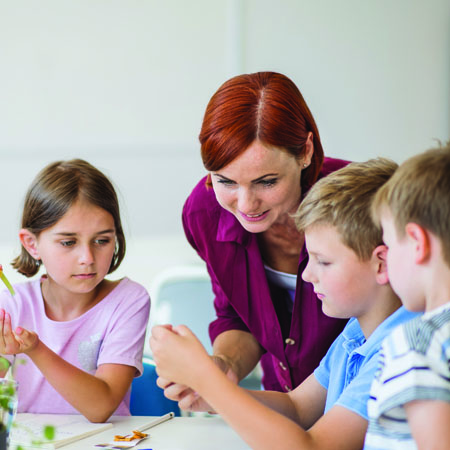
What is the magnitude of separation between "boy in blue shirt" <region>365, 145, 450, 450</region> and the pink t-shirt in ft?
2.81

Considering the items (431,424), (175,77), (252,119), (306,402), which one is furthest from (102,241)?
(175,77)

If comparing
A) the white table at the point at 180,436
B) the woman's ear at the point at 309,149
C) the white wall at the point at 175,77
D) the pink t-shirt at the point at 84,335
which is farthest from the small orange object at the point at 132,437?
the white wall at the point at 175,77

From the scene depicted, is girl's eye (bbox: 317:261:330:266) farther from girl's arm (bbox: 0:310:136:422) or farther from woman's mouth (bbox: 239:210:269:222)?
girl's arm (bbox: 0:310:136:422)

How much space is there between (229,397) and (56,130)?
2365 mm

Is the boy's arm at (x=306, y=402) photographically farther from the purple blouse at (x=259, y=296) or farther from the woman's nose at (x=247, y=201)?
the woman's nose at (x=247, y=201)

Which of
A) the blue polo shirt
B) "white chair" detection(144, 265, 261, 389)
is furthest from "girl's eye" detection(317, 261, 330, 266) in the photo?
"white chair" detection(144, 265, 261, 389)

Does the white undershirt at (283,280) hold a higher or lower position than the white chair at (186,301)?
higher

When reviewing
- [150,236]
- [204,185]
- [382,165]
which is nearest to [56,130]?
[150,236]

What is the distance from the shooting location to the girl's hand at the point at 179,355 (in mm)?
1128

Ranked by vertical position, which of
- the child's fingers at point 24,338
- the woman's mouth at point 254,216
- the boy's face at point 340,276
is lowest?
the child's fingers at point 24,338

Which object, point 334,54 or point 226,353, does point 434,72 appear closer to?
point 334,54

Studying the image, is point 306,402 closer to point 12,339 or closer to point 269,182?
point 269,182

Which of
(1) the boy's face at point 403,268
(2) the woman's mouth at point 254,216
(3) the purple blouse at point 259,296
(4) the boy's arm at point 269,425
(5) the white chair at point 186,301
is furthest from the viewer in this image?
(5) the white chair at point 186,301

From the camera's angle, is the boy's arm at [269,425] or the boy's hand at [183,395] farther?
the boy's hand at [183,395]
